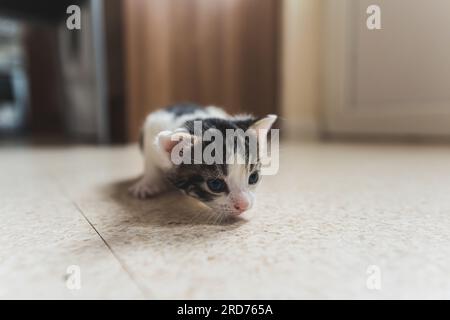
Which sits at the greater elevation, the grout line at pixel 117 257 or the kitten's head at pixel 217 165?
the kitten's head at pixel 217 165

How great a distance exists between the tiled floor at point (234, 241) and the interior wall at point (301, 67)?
5.82 feet

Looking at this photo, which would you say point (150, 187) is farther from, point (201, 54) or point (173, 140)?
point (201, 54)

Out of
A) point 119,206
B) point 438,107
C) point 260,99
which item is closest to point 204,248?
point 119,206

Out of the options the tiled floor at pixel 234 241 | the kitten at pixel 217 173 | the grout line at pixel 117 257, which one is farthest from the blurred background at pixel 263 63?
the kitten at pixel 217 173

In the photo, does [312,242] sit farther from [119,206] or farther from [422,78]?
[422,78]

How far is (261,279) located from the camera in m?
0.52

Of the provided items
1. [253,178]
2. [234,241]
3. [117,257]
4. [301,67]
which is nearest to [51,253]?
[117,257]

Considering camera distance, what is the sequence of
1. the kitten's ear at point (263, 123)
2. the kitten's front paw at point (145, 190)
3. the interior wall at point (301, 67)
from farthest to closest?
the interior wall at point (301, 67)
the kitten's front paw at point (145, 190)
the kitten's ear at point (263, 123)

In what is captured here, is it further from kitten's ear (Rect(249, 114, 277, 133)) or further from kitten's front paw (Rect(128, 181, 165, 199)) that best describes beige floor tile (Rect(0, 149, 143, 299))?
kitten's ear (Rect(249, 114, 277, 133))

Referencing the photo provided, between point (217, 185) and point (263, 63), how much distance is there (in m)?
2.34

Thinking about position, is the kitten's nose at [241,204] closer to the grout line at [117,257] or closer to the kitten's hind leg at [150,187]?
the grout line at [117,257]

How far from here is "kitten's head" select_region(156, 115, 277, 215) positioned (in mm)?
792

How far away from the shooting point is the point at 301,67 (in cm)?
298

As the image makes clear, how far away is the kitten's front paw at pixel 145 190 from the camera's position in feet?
3.51
